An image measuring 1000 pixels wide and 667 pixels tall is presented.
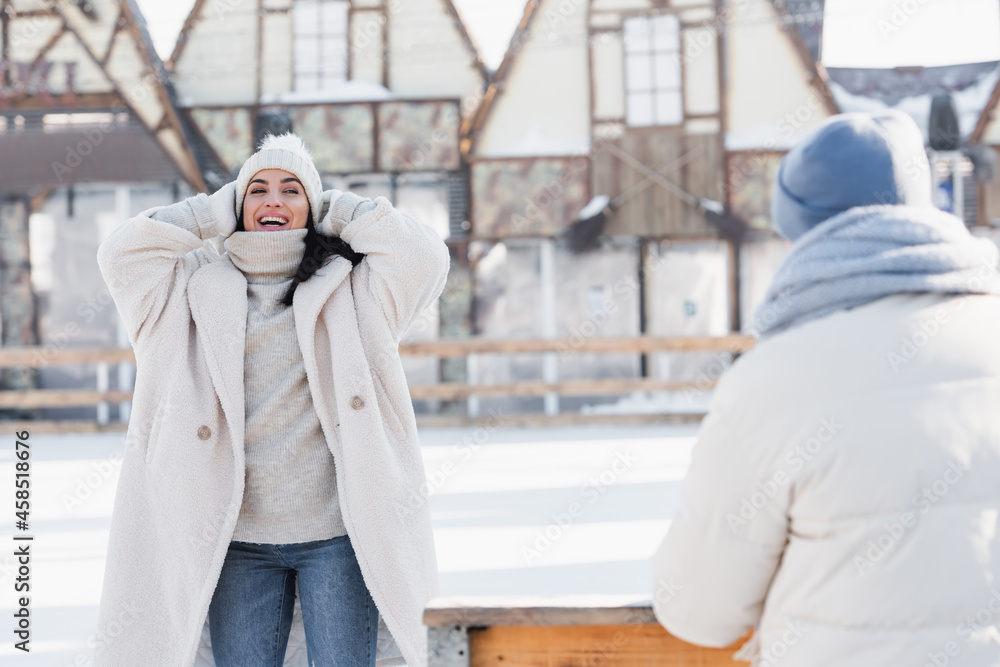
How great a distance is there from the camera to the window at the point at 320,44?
1456cm

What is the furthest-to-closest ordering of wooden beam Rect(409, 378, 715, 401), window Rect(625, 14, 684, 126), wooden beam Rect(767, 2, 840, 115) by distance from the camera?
window Rect(625, 14, 684, 126) < wooden beam Rect(767, 2, 840, 115) < wooden beam Rect(409, 378, 715, 401)

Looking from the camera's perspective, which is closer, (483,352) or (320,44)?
(483,352)

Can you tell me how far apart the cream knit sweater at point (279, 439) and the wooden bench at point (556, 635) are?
2.60 ft

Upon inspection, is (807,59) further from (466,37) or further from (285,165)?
(285,165)

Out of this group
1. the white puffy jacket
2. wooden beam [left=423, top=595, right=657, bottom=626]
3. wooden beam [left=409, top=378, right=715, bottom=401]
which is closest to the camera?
the white puffy jacket

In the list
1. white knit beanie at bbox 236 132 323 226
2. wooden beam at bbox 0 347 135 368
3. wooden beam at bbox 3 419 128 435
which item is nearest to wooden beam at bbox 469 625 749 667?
white knit beanie at bbox 236 132 323 226

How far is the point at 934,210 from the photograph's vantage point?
4.11 feet

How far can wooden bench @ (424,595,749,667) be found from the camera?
55.8 inches

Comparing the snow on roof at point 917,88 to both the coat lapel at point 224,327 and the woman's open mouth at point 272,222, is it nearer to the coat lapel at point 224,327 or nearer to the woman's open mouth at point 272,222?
the woman's open mouth at point 272,222

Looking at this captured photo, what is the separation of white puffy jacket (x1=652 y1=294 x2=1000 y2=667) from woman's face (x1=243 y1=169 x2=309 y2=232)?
1504mm

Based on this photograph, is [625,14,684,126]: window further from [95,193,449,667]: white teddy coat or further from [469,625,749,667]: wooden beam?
[469,625,749,667]: wooden beam

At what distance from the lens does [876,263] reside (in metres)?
1.19

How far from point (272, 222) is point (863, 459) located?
5.51 feet

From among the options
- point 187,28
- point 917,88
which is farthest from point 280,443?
point 917,88
